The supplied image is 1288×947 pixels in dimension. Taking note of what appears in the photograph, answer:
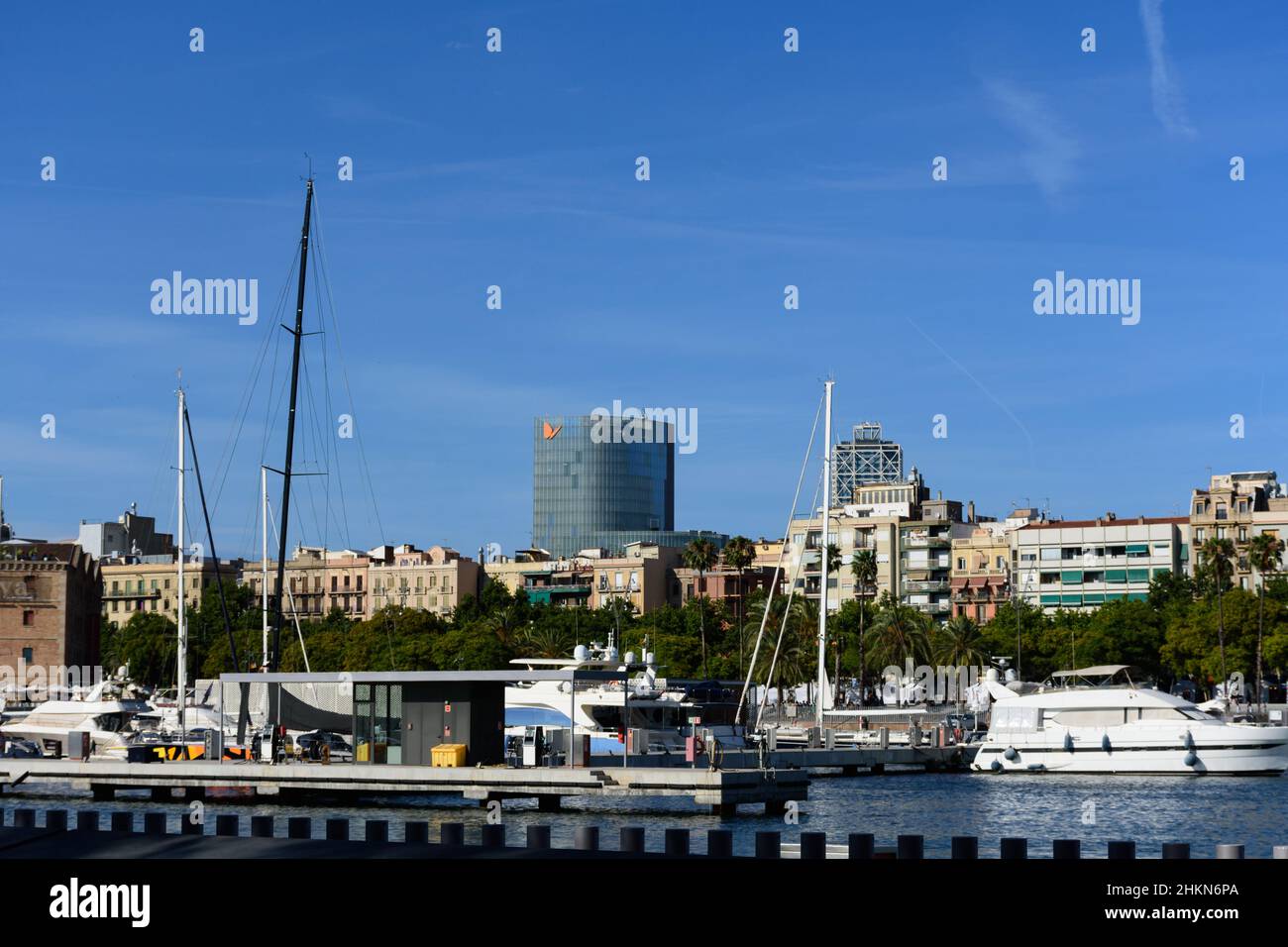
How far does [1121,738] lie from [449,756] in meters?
32.9

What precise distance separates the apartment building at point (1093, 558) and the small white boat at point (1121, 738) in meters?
89.1

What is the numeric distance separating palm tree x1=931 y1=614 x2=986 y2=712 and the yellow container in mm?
83931

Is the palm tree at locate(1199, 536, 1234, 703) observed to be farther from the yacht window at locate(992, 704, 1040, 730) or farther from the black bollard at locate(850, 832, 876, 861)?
the black bollard at locate(850, 832, 876, 861)

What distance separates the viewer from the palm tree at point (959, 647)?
129625 millimetres

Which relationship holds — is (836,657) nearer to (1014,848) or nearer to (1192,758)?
(1192,758)

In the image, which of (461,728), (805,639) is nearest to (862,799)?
(461,728)

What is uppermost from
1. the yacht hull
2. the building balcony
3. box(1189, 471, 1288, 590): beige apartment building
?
box(1189, 471, 1288, 590): beige apartment building

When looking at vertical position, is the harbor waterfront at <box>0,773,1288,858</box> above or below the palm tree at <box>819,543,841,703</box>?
below

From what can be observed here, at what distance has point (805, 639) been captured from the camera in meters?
126

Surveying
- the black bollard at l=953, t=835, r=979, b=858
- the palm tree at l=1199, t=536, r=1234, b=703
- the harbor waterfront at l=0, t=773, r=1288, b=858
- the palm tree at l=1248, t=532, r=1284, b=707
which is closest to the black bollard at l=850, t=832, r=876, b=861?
the black bollard at l=953, t=835, r=979, b=858

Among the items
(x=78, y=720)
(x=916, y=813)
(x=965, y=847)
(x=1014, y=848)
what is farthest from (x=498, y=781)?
(x=78, y=720)

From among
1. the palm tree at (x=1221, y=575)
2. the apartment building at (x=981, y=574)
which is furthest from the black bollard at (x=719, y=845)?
the apartment building at (x=981, y=574)

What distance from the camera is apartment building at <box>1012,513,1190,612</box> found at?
162m
